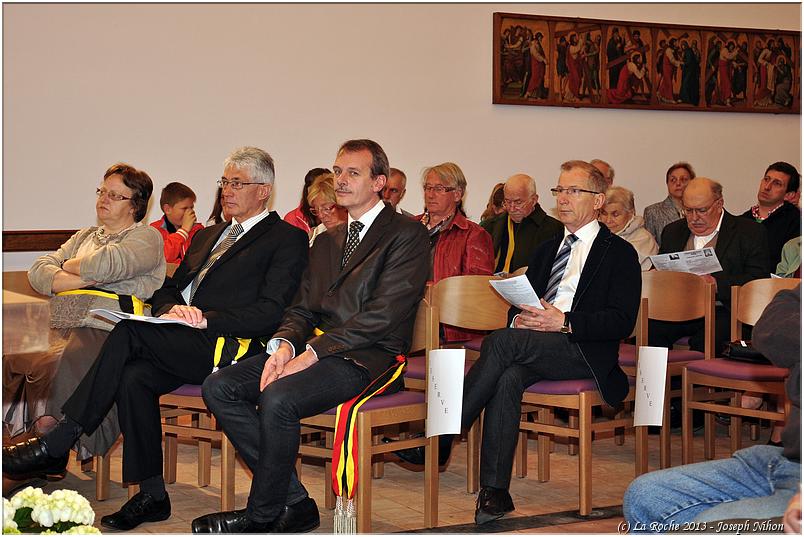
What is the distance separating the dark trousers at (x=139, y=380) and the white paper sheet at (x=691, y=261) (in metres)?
2.45

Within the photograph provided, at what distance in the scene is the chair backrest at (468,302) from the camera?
182 inches

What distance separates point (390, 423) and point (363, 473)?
215 mm

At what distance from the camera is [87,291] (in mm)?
4750

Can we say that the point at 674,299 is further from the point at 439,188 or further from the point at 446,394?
the point at 439,188

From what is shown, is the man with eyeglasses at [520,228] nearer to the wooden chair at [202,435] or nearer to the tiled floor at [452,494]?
the tiled floor at [452,494]

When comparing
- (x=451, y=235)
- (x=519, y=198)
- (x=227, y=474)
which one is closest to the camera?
(x=227, y=474)

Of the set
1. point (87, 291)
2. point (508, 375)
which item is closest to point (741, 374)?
point (508, 375)

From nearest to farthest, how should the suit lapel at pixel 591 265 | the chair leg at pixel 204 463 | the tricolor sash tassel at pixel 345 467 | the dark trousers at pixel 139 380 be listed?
1. the tricolor sash tassel at pixel 345 467
2. the dark trousers at pixel 139 380
3. the suit lapel at pixel 591 265
4. the chair leg at pixel 204 463

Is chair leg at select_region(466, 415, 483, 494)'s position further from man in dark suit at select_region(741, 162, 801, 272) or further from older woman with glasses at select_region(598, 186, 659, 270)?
man in dark suit at select_region(741, 162, 801, 272)

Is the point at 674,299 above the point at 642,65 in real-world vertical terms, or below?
below

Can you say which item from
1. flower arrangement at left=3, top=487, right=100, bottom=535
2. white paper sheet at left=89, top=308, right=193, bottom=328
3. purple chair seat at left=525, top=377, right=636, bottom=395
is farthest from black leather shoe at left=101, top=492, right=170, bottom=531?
flower arrangement at left=3, top=487, right=100, bottom=535

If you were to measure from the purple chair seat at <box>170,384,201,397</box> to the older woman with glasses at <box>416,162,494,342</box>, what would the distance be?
152 centimetres

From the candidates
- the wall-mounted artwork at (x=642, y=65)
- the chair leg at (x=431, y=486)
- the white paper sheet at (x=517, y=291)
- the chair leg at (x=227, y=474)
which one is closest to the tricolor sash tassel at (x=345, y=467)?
the chair leg at (x=431, y=486)

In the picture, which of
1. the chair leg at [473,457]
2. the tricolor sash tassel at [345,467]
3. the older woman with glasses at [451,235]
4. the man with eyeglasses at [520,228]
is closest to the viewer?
the tricolor sash tassel at [345,467]
